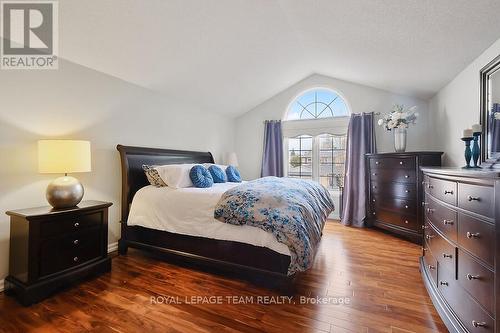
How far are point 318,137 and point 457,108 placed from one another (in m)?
2.33

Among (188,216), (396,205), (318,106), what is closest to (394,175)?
(396,205)

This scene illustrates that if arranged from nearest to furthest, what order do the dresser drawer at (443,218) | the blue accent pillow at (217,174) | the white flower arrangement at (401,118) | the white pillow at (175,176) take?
the dresser drawer at (443,218) < the white pillow at (175,176) < the blue accent pillow at (217,174) < the white flower arrangement at (401,118)

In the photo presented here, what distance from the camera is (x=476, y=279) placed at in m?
1.29

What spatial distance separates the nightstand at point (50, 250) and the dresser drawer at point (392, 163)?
3817 mm

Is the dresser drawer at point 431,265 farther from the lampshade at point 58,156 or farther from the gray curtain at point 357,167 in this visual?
the lampshade at point 58,156

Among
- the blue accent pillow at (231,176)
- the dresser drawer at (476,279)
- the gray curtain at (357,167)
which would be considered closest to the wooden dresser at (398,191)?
the gray curtain at (357,167)

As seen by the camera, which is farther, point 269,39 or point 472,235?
point 269,39

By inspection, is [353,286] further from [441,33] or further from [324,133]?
[324,133]

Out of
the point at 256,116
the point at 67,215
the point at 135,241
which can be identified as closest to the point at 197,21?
the point at 67,215

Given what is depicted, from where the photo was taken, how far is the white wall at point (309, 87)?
13.3 ft

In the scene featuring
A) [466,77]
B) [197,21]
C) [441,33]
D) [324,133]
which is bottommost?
[324,133]

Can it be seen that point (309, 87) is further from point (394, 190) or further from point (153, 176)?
point (153, 176)

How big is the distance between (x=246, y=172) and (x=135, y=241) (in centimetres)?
307

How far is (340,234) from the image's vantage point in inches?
148
